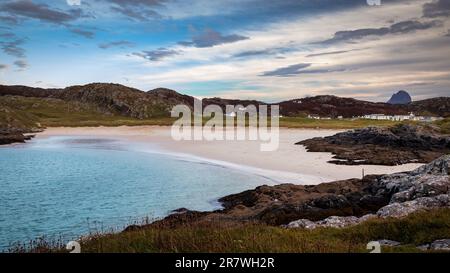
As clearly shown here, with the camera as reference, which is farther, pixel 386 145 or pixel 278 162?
pixel 386 145

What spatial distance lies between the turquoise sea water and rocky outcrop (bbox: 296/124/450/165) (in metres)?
15.0

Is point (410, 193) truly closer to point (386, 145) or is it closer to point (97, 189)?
point (97, 189)

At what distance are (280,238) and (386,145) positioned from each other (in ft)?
160

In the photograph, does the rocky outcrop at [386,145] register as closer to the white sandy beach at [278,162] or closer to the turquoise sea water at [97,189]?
the white sandy beach at [278,162]

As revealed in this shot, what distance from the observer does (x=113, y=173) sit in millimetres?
46438

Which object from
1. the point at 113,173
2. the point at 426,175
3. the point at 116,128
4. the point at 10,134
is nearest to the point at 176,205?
the point at 426,175

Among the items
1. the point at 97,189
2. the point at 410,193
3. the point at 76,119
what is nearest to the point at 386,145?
the point at 97,189

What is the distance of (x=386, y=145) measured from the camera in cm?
5634

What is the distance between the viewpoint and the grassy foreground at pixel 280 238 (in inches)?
406

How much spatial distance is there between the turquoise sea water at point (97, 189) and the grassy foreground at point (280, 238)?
10.7 metres

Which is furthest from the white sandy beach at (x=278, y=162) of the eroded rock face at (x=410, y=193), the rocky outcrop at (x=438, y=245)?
the rocky outcrop at (x=438, y=245)

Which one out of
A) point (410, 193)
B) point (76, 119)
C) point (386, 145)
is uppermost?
point (76, 119)

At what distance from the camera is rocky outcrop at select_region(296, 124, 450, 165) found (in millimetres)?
46875

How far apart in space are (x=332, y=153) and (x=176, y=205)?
101ft
